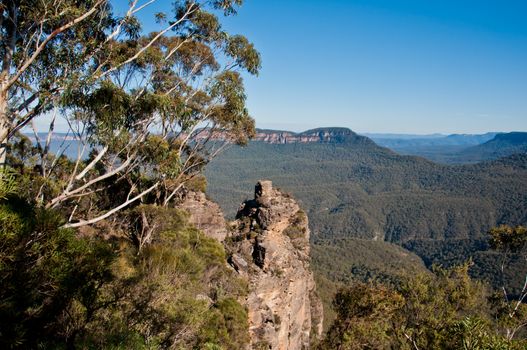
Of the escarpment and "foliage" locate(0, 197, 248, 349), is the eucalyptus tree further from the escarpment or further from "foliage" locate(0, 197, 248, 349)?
the escarpment

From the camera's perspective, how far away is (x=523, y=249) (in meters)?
19.9

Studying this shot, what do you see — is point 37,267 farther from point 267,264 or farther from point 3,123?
point 267,264

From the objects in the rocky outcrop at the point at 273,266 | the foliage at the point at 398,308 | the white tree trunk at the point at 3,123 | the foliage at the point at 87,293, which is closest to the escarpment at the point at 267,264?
the rocky outcrop at the point at 273,266

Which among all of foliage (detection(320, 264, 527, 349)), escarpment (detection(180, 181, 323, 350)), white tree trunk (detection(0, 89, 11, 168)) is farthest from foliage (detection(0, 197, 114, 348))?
escarpment (detection(180, 181, 323, 350))

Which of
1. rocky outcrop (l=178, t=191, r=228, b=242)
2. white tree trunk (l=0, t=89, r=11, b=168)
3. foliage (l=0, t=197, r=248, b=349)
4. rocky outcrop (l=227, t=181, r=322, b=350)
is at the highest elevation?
white tree trunk (l=0, t=89, r=11, b=168)

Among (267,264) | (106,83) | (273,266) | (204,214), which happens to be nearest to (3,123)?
(106,83)

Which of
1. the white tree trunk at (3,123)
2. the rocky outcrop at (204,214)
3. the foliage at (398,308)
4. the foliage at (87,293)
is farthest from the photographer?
the rocky outcrop at (204,214)

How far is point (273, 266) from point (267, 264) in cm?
55

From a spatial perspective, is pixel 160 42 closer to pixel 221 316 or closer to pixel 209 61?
pixel 209 61

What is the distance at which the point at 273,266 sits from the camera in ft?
83.7

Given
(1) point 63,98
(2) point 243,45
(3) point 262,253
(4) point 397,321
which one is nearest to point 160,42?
(2) point 243,45

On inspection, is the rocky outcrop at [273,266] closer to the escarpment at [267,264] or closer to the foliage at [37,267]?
the escarpment at [267,264]

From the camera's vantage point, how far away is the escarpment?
73.5ft

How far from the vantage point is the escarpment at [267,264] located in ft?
73.5
